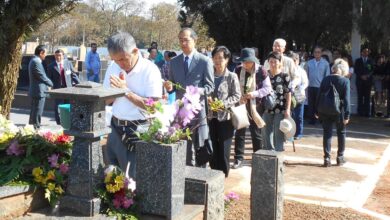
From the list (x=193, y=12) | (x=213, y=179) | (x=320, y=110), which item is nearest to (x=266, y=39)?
(x=193, y=12)

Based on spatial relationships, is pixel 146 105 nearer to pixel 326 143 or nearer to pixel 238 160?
pixel 238 160

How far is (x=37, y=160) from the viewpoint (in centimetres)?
389

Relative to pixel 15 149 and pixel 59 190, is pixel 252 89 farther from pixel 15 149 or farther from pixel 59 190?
pixel 59 190

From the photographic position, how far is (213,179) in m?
4.23

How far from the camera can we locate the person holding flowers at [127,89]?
3.84 meters

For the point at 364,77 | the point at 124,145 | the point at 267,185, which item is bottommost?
the point at 267,185

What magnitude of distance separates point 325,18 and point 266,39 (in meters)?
2.98

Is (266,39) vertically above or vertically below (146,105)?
above

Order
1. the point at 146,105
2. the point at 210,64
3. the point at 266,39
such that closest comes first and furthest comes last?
the point at 146,105 < the point at 210,64 < the point at 266,39

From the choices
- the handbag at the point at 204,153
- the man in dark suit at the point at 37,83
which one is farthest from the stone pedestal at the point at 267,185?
the man in dark suit at the point at 37,83

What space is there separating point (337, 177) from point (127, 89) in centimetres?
443

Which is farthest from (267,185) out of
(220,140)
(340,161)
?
(340,161)

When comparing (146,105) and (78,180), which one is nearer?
(78,180)

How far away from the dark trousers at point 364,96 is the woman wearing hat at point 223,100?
808cm
